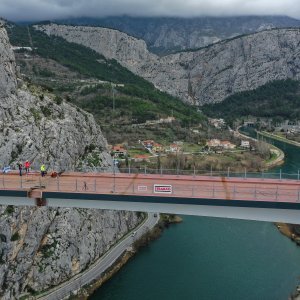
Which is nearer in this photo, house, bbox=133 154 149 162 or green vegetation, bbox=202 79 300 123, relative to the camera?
house, bbox=133 154 149 162

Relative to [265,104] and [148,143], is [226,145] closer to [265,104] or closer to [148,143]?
[148,143]

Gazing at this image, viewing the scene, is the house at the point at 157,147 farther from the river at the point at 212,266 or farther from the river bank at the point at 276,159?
the river at the point at 212,266

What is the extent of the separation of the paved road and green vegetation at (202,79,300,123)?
9003 centimetres

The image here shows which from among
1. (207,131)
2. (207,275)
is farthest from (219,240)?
(207,131)

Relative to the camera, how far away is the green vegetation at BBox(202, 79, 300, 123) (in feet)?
452

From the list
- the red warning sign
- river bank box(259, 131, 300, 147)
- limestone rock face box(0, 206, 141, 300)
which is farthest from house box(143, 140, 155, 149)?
the red warning sign

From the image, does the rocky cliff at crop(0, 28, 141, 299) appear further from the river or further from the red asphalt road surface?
the red asphalt road surface

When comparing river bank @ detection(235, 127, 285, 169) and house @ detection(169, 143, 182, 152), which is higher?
house @ detection(169, 143, 182, 152)

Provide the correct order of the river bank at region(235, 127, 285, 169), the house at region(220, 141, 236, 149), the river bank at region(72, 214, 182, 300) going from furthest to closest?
the house at region(220, 141, 236, 149) < the river bank at region(235, 127, 285, 169) < the river bank at region(72, 214, 182, 300)

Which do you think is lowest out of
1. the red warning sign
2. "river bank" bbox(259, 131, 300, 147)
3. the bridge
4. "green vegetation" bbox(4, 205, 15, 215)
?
"river bank" bbox(259, 131, 300, 147)

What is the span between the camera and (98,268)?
1415 inches

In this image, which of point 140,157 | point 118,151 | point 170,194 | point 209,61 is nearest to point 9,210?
point 170,194

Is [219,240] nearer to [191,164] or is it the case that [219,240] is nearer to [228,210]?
[228,210]

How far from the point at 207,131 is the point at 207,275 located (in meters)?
63.5
